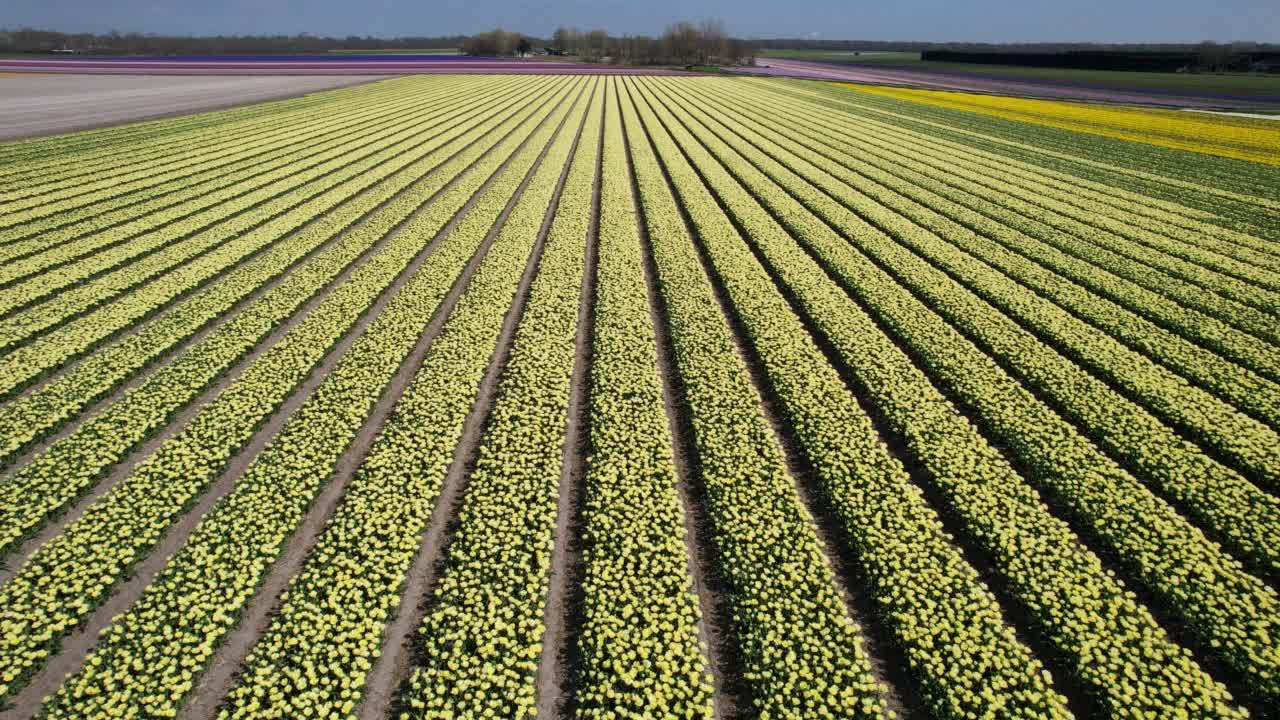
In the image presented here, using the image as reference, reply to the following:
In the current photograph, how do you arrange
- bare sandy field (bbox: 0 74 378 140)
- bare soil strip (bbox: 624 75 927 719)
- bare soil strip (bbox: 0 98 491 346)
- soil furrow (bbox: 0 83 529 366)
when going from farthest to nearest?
bare sandy field (bbox: 0 74 378 140) < bare soil strip (bbox: 0 98 491 346) < soil furrow (bbox: 0 83 529 366) < bare soil strip (bbox: 624 75 927 719)

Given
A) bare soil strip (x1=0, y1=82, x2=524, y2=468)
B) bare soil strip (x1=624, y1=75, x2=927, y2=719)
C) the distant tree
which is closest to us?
bare soil strip (x1=624, y1=75, x2=927, y2=719)

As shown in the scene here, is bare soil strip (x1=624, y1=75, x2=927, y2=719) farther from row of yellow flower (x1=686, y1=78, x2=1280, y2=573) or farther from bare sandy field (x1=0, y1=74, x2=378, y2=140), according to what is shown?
bare sandy field (x1=0, y1=74, x2=378, y2=140)

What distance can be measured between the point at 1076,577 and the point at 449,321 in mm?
14317

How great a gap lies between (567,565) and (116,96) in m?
84.1

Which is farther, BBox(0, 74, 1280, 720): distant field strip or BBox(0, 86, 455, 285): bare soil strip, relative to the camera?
BBox(0, 86, 455, 285): bare soil strip

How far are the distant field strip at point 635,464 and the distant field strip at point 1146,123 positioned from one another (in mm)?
22940

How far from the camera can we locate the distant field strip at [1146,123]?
42.4 meters

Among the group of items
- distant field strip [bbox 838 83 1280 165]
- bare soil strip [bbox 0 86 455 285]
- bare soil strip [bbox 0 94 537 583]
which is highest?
distant field strip [bbox 838 83 1280 165]

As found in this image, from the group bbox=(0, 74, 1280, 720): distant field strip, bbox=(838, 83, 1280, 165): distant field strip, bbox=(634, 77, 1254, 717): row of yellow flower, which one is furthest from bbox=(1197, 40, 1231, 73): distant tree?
bbox=(634, 77, 1254, 717): row of yellow flower

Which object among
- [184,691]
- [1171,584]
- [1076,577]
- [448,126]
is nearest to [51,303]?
[184,691]

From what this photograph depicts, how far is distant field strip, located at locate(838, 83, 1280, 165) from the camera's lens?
4241 centimetres

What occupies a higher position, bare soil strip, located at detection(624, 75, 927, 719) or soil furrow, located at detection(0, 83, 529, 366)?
soil furrow, located at detection(0, 83, 529, 366)

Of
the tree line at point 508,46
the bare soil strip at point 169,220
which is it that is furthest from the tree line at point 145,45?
the bare soil strip at point 169,220

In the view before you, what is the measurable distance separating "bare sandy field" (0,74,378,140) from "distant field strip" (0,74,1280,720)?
32645 millimetres
